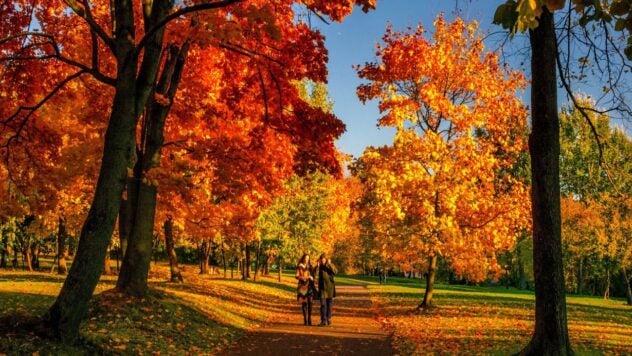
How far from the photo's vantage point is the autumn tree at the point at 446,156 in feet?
66.3

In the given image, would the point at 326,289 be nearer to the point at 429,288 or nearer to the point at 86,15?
the point at 429,288

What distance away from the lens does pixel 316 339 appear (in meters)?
13.3

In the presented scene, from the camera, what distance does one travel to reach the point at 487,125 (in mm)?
21016

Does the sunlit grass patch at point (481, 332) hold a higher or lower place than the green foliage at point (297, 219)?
lower

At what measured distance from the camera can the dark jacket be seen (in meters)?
16.5

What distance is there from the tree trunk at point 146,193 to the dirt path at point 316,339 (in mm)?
3200

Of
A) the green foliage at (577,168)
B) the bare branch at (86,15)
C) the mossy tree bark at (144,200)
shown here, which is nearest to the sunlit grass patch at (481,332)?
the mossy tree bark at (144,200)

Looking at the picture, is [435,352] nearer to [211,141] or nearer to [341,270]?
[211,141]

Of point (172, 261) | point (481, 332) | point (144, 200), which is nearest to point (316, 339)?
point (481, 332)

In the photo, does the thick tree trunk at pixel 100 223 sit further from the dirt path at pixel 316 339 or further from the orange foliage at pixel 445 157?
the orange foliage at pixel 445 157

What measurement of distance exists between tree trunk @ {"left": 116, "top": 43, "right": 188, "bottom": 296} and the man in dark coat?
5.24m

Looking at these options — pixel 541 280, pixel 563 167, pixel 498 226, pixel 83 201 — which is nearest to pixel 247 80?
pixel 541 280

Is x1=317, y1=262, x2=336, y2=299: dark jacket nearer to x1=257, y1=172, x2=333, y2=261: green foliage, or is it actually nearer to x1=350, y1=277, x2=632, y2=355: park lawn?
x1=350, y1=277, x2=632, y2=355: park lawn

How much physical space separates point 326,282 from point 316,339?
11.2 feet
